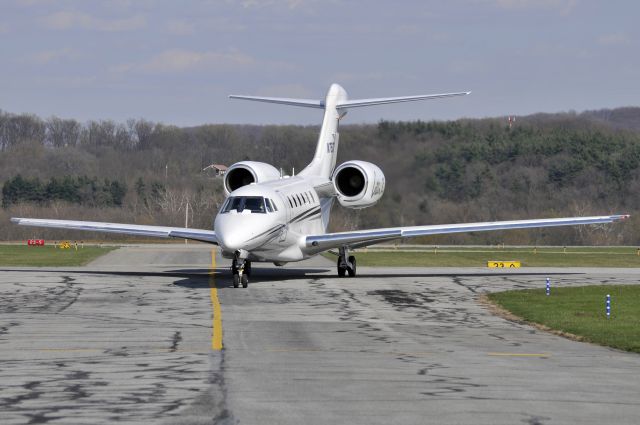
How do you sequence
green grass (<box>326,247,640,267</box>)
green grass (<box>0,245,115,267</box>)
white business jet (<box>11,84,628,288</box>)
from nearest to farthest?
white business jet (<box>11,84,628,288</box>)
green grass (<box>0,245,115,267</box>)
green grass (<box>326,247,640,267</box>)

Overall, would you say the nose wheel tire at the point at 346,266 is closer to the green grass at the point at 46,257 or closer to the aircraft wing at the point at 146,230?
the aircraft wing at the point at 146,230

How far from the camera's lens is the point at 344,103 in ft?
149

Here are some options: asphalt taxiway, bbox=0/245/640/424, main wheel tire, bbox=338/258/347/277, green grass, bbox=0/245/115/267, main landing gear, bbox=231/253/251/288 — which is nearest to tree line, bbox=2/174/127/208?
green grass, bbox=0/245/115/267

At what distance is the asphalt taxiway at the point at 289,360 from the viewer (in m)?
12.2

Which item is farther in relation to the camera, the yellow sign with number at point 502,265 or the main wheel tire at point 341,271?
the yellow sign with number at point 502,265

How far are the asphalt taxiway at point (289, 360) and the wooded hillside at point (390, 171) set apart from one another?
2694 cm

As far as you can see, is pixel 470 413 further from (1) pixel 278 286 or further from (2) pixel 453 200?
(2) pixel 453 200

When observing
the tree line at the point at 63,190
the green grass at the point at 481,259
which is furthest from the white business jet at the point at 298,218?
the tree line at the point at 63,190

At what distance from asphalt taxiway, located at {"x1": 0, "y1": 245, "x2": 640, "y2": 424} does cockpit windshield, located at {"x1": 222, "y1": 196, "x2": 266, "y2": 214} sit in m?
2.57

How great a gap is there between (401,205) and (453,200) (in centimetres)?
707

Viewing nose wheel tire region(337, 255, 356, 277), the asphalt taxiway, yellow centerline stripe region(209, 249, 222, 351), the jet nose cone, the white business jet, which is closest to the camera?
the asphalt taxiway

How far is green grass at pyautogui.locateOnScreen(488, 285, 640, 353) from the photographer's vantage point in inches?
860

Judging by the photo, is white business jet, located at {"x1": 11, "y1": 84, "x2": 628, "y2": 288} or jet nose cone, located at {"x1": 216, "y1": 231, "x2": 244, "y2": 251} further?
white business jet, located at {"x1": 11, "y1": 84, "x2": 628, "y2": 288}

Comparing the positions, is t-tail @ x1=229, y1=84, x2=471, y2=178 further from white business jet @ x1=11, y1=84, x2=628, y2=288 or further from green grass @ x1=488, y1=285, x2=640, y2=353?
green grass @ x1=488, y1=285, x2=640, y2=353
